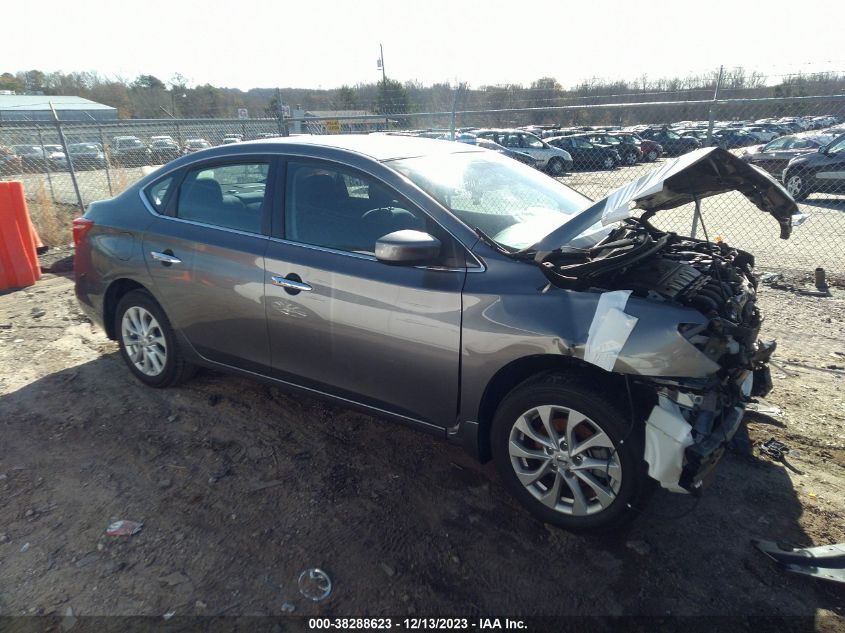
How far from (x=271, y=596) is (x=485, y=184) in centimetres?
251

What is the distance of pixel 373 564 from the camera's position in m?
2.57

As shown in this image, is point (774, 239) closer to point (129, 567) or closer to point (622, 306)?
point (622, 306)

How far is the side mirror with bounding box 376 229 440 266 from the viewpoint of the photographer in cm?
270

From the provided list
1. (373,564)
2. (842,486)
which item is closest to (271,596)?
(373,564)

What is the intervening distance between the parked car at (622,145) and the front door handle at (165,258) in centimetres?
2232

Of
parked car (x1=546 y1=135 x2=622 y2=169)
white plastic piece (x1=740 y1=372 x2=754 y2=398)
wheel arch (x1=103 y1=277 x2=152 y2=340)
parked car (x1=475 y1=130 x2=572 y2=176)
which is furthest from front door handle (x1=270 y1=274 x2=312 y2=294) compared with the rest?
parked car (x1=546 y1=135 x2=622 y2=169)

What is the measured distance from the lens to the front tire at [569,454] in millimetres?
2488

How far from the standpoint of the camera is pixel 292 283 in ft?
10.7

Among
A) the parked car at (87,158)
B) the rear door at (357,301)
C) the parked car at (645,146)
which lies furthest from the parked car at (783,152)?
the parked car at (87,158)

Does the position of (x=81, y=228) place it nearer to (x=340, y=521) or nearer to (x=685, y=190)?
(x=340, y=521)

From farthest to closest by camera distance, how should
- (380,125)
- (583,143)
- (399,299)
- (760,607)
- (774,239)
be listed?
(583,143) < (380,125) < (774,239) < (399,299) < (760,607)

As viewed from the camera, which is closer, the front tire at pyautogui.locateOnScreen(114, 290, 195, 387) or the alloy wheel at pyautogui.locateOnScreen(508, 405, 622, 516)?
the alloy wheel at pyautogui.locateOnScreen(508, 405, 622, 516)

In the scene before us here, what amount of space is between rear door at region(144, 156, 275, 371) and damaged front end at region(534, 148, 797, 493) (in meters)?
1.82

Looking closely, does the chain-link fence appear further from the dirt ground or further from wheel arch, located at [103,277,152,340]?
wheel arch, located at [103,277,152,340]
